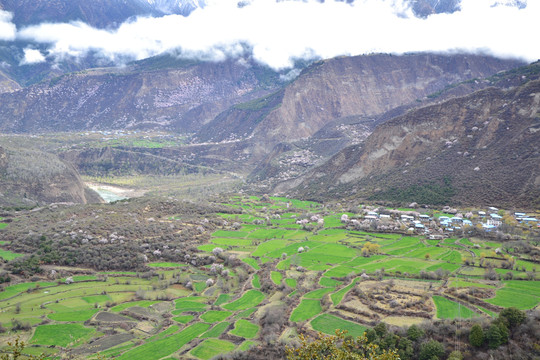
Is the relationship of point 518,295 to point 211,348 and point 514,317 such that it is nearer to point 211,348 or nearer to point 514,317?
point 514,317

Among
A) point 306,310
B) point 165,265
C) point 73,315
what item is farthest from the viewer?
point 165,265

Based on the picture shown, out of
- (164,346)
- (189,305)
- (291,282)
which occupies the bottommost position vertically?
(189,305)

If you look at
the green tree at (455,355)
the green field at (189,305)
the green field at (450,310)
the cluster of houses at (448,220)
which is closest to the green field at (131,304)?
the green field at (189,305)

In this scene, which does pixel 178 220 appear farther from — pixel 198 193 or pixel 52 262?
pixel 198 193

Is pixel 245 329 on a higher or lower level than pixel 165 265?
higher

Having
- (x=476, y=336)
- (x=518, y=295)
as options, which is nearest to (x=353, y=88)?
(x=518, y=295)

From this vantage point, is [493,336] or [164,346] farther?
[164,346]

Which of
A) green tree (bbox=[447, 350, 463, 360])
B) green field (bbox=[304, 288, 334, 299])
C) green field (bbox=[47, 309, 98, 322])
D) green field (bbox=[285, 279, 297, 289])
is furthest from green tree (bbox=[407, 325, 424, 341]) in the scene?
green field (bbox=[47, 309, 98, 322])

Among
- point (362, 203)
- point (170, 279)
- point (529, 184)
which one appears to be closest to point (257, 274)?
point (170, 279)
